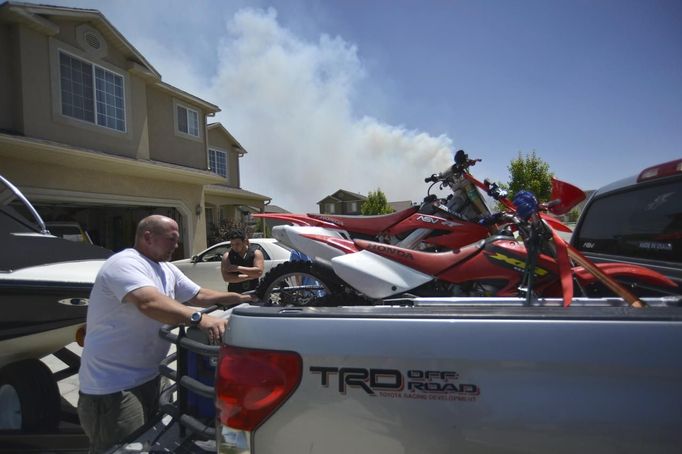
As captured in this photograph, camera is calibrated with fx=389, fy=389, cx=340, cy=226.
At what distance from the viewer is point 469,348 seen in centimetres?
106

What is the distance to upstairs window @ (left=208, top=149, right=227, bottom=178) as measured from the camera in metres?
18.9

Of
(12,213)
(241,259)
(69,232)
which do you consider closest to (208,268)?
(69,232)

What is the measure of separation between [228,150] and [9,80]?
1171 cm

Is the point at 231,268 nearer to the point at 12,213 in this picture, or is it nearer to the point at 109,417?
the point at 12,213

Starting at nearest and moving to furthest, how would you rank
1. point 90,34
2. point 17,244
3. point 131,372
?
point 131,372 < point 17,244 < point 90,34

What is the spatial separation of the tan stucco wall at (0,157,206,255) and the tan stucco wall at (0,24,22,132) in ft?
2.75

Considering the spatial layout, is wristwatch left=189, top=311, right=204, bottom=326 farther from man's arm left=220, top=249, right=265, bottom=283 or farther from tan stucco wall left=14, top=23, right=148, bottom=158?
tan stucco wall left=14, top=23, right=148, bottom=158

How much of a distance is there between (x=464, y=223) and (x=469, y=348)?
266 cm

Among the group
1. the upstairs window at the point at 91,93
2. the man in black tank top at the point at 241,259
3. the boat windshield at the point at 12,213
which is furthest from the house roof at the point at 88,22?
the man in black tank top at the point at 241,259

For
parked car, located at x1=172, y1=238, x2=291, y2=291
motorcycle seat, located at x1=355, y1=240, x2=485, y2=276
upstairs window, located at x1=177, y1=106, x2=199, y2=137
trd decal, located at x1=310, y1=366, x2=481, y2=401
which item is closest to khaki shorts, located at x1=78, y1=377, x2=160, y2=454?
trd decal, located at x1=310, y1=366, x2=481, y2=401

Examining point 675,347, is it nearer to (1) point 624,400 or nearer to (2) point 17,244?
(1) point 624,400

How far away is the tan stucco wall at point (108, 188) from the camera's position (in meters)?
8.63

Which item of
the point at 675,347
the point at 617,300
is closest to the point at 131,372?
the point at 675,347

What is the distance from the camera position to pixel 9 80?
27.6 feet
